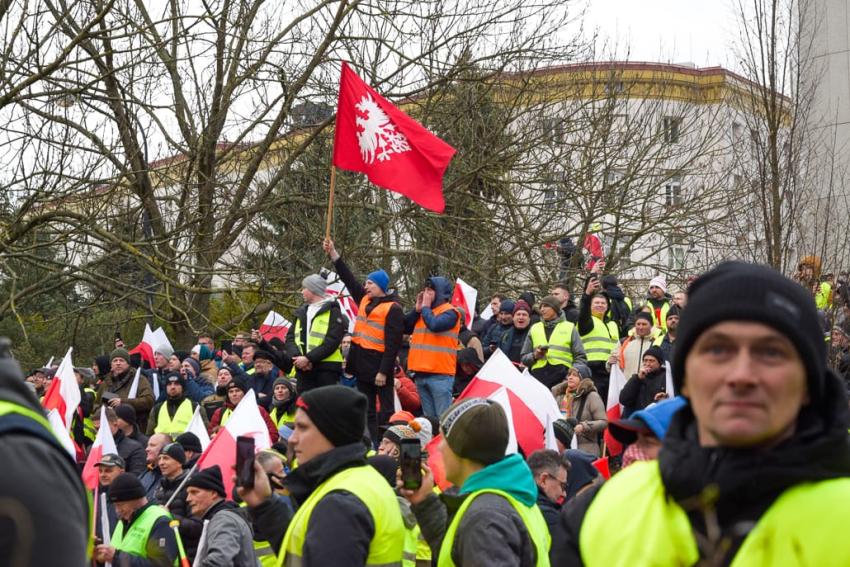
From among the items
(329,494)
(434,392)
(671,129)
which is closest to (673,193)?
(671,129)

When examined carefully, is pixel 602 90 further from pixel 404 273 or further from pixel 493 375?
pixel 493 375

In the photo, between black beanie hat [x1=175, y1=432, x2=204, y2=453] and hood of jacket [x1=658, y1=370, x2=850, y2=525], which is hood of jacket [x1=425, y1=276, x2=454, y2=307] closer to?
black beanie hat [x1=175, y1=432, x2=204, y2=453]

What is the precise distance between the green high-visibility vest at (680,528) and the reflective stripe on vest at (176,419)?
11.4 m

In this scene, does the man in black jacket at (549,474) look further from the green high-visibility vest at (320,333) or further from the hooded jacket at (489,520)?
the green high-visibility vest at (320,333)

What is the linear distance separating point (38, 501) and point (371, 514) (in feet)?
7.89

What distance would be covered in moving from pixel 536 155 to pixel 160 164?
730 centimetres

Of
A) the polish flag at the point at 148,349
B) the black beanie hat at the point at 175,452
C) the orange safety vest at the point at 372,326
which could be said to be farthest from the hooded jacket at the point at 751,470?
the polish flag at the point at 148,349

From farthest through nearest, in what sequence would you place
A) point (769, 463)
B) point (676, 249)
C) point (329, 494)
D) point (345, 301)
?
point (676, 249), point (345, 301), point (329, 494), point (769, 463)

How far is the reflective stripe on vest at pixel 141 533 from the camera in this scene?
7766 mm

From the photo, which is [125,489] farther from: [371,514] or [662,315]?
[662,315]

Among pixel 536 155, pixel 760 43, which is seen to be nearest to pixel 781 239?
pixel 760 43

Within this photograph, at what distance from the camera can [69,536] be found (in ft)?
6.32

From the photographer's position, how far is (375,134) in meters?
13.4

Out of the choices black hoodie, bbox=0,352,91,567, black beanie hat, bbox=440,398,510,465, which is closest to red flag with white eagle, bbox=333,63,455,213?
black beanie hat, bbox=440,398,510,465
